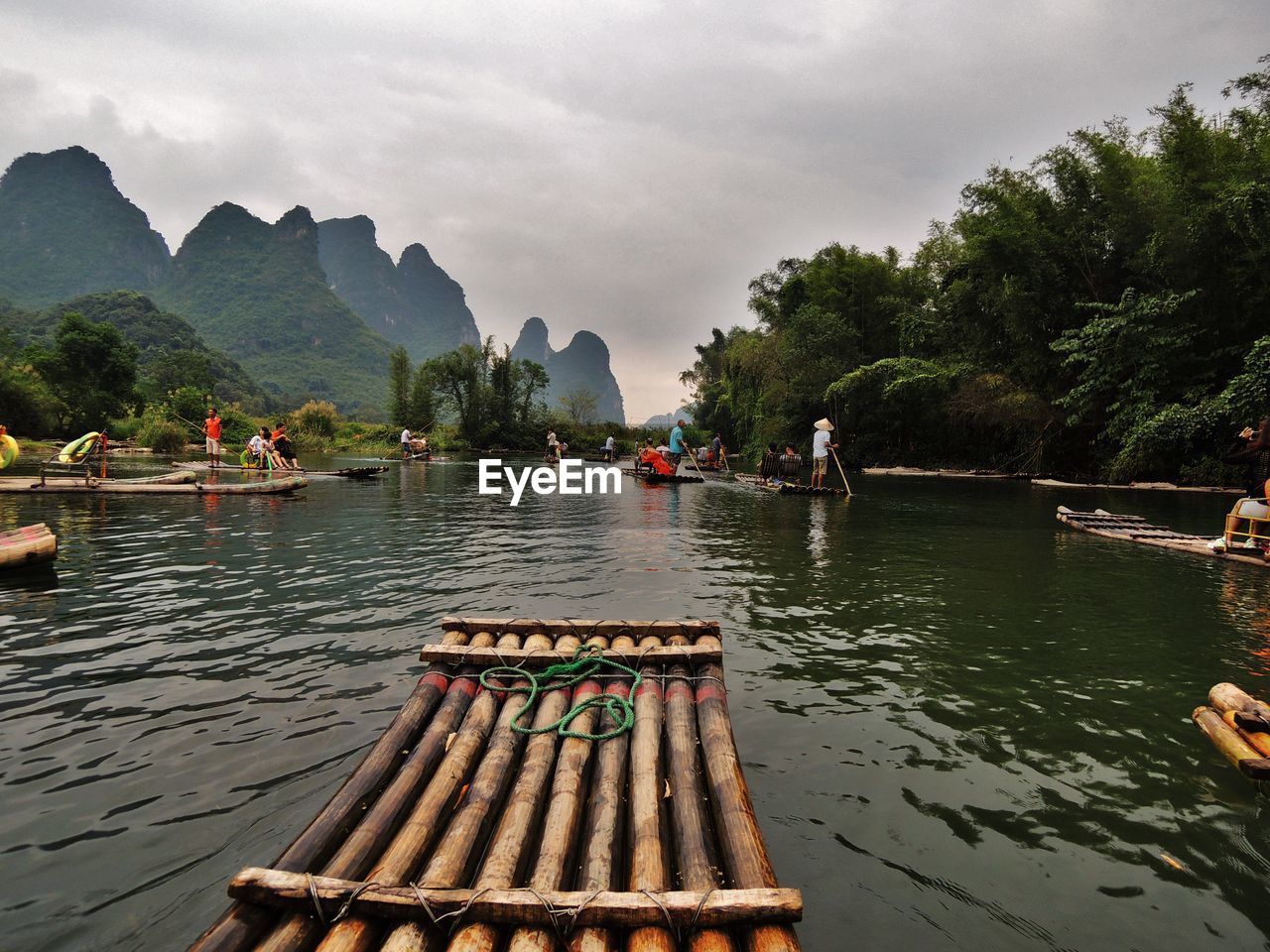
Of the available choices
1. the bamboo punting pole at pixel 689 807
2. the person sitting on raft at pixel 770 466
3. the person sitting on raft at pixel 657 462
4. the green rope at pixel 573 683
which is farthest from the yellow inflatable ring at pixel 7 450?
the person sitting on raft at pixel 770 466

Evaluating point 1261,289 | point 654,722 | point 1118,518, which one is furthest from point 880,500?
point 654,722

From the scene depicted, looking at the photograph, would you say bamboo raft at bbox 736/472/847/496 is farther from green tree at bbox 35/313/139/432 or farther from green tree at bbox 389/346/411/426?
green tree at bbox 389/346/411/426

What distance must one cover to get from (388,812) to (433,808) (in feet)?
0.74

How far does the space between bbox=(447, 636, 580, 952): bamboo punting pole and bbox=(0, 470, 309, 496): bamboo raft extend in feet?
59.9

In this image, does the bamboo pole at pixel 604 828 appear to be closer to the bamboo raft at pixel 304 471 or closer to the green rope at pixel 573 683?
the green rope at pixel 573 683

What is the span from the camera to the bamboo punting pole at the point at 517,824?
2.40 m

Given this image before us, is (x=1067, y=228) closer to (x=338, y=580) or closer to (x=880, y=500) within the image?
(x=880, y=500)

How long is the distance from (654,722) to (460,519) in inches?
509

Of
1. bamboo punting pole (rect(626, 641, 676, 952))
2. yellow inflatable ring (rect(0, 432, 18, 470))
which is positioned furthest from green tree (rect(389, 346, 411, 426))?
bamboo punting pole (rect(626, 641, 676, 952))

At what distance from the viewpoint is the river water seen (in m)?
3.16

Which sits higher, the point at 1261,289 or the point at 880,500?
the point at 1261,289

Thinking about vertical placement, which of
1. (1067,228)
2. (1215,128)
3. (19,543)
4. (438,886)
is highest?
(1215,128)

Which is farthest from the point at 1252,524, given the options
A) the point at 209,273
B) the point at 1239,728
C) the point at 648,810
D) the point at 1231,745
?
the point at 209,273

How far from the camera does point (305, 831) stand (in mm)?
2982
